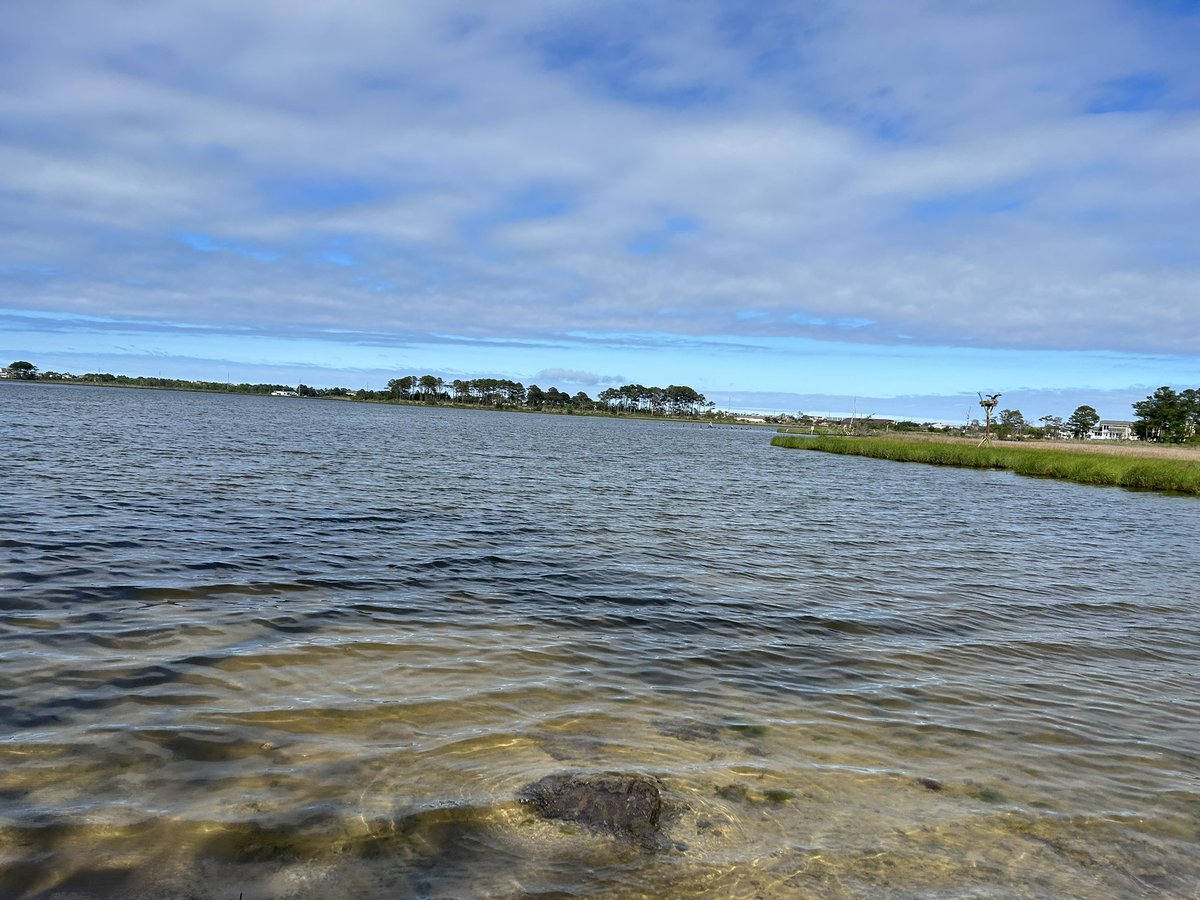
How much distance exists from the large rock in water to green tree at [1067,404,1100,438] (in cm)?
21881

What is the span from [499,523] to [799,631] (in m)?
11.3

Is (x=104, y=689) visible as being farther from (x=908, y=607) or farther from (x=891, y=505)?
(x=891, y=505)

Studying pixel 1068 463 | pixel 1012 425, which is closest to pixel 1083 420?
pixel 1012 425

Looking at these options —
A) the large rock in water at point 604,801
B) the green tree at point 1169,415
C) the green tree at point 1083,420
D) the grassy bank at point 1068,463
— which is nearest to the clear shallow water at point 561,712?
the large rock in water at point 604,801

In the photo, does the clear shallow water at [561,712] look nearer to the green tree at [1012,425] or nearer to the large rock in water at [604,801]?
the large rock in water at [604,801]

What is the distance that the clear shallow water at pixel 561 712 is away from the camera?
5.08 meters

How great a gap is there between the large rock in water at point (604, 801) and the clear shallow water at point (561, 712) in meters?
0.17

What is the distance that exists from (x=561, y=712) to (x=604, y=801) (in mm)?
2037

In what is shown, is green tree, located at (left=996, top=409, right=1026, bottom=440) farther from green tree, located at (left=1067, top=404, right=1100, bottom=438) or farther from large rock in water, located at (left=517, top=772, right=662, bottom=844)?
large rock in water, located at (left=517, top=772, right=662, bottom=844)

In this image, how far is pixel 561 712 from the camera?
773 centimetres

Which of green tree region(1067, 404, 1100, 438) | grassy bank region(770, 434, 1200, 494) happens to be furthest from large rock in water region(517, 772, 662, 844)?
green tree region(1067, 404, 1100, 438)

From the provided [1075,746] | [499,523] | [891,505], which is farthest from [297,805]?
[891,505]

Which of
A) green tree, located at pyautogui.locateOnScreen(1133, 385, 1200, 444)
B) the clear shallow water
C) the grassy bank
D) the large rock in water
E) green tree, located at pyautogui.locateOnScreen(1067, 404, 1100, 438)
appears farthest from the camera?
green tree, located at pyautogui.locateOnScreen(1067, 404, 1100, 438)

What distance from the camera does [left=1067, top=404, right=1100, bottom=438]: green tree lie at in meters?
188
